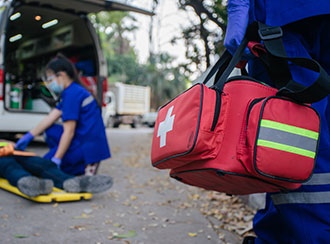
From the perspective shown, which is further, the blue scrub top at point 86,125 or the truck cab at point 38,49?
the truck cab at point 38,49

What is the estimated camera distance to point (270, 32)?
5.08 ft

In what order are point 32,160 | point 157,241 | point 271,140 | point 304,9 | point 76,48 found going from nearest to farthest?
point 271,140, point 304,9, point 157,241, point 32,160, point 76,48

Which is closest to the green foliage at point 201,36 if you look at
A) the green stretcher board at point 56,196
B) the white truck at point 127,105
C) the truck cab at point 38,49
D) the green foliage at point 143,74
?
the truck cab at point 38,49

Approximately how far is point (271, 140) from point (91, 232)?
5.62ft

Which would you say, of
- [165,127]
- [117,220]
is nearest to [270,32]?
[165,127]

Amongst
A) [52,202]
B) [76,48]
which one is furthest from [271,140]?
[76,48]

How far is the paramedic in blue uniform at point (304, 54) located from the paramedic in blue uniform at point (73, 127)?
2387mm

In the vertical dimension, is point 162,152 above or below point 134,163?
above

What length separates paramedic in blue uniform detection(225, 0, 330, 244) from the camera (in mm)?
1516

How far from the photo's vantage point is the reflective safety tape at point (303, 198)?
1.52 metres

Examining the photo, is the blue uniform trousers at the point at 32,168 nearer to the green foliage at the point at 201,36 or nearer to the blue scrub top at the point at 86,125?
the blue scrub top at the point at 86,125

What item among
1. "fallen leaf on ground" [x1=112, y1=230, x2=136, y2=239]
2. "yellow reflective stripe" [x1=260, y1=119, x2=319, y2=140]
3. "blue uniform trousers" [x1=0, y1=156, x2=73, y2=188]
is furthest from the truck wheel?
"yellow reflective stripe" [x1=260, y1=119, x2=319, y2=140]

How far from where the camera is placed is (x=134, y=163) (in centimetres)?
611

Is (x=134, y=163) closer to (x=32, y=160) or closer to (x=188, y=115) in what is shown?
(x=32, y=160)
